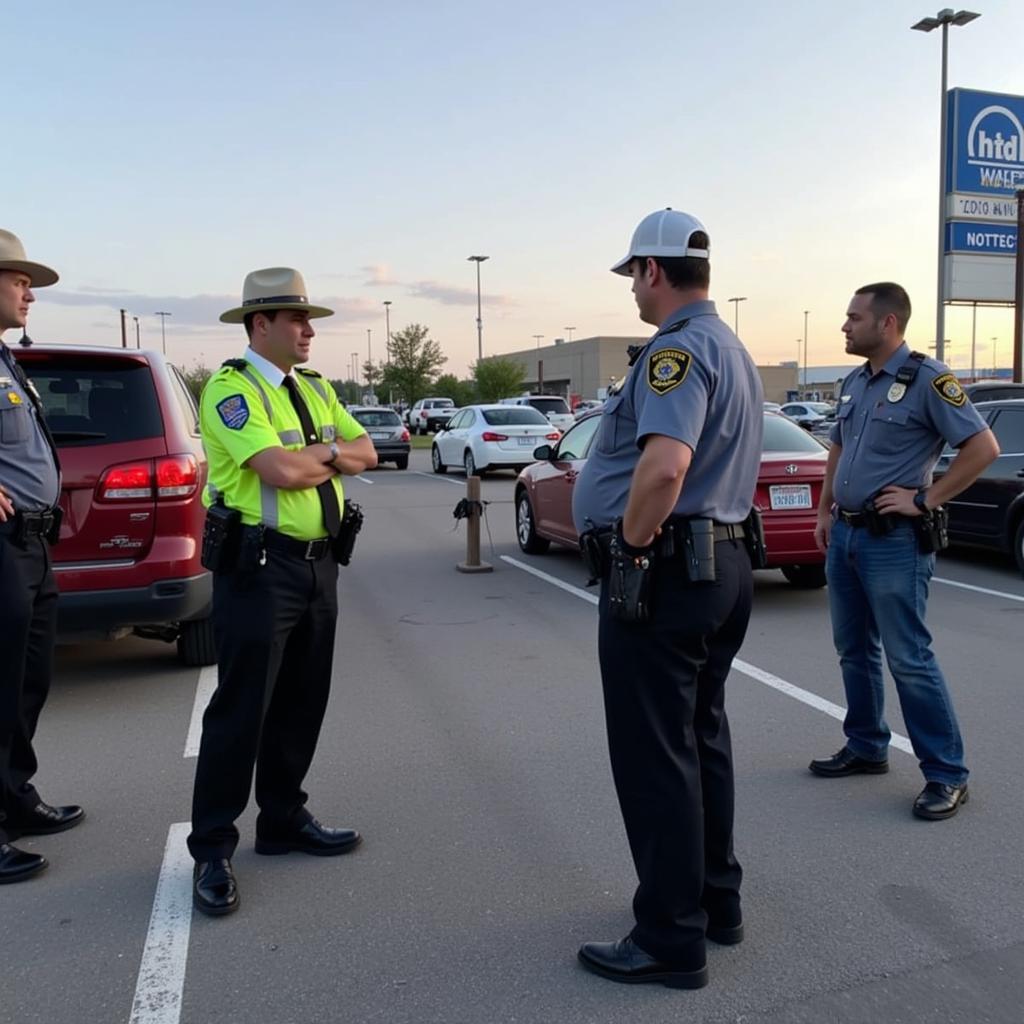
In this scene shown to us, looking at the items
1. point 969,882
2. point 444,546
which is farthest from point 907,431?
point 444,546

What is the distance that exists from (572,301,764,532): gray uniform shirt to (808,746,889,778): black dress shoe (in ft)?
6.19

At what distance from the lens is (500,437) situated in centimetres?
1983

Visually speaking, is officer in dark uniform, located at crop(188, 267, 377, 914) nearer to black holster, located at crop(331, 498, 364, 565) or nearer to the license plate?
black holster, located at crop(331, 498, 364, 565)

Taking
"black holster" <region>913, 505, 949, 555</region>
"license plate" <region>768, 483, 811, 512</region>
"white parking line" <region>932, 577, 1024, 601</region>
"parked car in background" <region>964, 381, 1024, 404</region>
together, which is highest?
"parked car in background" <region>964, 381, 1024, 404</region>

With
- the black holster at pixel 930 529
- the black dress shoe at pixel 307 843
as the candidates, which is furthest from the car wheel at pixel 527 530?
the black dress shoe at pixel 307 843

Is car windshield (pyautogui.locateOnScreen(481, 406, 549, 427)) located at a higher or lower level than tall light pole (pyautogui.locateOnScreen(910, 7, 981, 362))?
lower

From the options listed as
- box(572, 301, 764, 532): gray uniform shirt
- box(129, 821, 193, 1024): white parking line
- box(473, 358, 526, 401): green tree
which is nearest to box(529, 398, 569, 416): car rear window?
box(129, 821, 193, 1024): white parking line

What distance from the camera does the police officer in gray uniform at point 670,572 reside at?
260cm

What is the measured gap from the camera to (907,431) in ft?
12.9

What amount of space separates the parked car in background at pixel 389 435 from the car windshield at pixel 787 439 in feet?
50.9

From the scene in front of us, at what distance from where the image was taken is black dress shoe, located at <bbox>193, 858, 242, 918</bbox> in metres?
3.09

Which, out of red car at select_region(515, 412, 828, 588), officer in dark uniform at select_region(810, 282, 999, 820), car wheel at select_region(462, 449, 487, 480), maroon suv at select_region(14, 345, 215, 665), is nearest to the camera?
officer in dark uniform at select_region(810, 282, 999, 820)

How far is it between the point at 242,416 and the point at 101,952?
1681 mm

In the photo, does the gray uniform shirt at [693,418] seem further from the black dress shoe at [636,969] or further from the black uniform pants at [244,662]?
the black dress shoe at [636,969]
